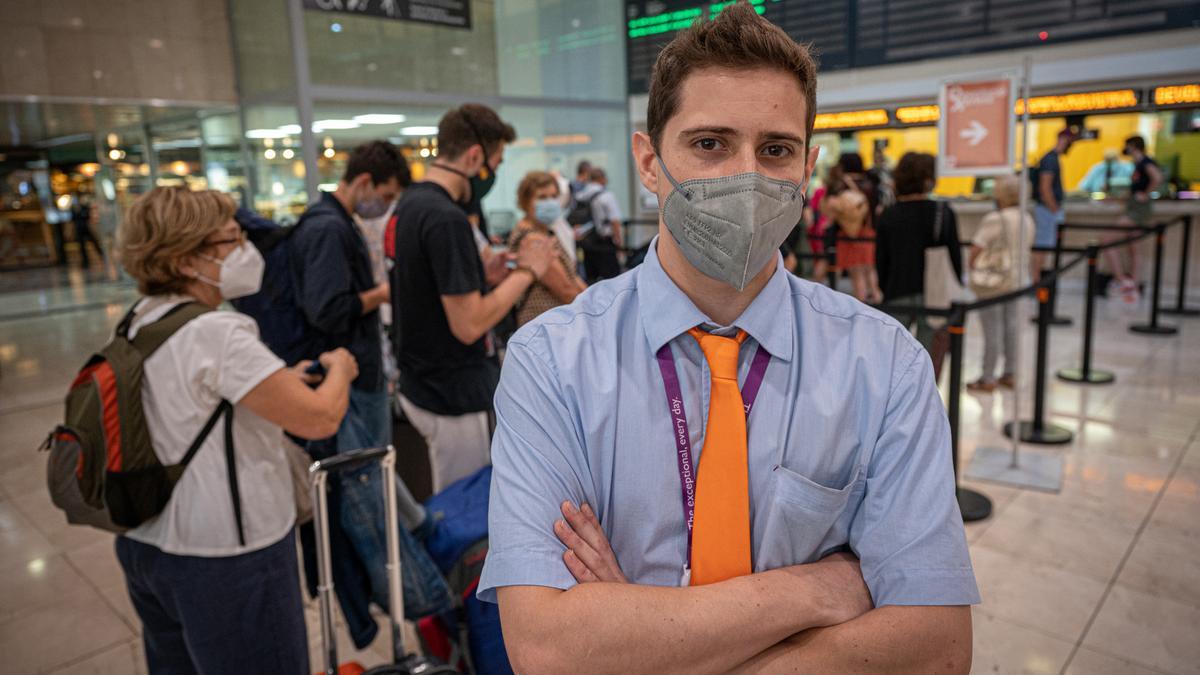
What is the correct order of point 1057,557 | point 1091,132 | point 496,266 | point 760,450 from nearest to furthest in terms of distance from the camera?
1. point 760,450
2. point 496,266
3. point 1057,557
4. point 1091,132

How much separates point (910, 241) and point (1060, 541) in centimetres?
226

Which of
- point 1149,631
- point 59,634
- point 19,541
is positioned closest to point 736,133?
point 1149,631

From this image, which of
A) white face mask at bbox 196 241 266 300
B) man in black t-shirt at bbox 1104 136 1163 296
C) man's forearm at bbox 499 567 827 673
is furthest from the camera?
man in black t-shirt at bbox 1104 136 1163 296

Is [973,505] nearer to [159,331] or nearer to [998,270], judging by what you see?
[998,270]

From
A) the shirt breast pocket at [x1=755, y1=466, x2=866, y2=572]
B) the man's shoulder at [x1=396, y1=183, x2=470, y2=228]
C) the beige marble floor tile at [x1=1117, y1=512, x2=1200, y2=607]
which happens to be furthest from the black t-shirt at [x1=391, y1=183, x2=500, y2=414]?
the beige marble floor tile at [x1=1117, y1=512, x2=1200, y2=607]

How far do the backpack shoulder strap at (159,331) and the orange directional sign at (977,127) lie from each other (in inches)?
160

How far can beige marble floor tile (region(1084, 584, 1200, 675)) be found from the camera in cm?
289

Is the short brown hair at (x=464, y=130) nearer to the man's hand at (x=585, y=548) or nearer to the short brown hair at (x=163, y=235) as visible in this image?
the short brown hair at (x=163, y=235)

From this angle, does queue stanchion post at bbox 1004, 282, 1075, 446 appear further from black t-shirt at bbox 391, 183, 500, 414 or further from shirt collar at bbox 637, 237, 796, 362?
shirt collar at bbox 637, 237, 796, 362

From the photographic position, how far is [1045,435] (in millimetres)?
5211

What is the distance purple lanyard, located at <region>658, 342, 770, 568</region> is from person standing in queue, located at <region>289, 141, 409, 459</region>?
224 centimetres

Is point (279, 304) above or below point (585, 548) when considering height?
above

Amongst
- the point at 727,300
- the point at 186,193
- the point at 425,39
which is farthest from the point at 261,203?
the point at 727,300

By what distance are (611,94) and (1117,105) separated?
628 centimetres
